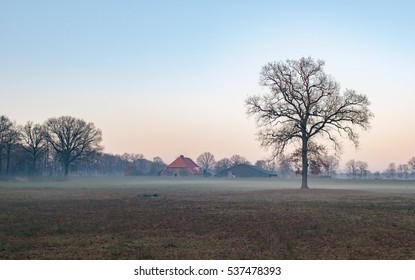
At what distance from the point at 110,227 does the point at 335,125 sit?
Answer: 4302cm

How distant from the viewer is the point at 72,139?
121 meters

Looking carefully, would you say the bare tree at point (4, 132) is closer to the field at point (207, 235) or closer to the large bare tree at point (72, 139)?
the large bare tree at point (72, 139)

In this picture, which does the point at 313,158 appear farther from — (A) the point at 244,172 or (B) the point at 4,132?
(A) the point at 244,172

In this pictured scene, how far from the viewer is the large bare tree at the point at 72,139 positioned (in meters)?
120

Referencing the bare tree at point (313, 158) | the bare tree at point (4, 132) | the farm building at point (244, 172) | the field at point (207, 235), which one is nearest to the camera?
the field at point (207, 235)

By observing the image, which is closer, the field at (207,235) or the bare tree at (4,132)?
the field at (207,235)

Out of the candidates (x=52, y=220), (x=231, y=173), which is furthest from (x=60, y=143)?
(x=52, y=220)

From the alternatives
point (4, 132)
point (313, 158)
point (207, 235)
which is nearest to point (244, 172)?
point (4, 132)

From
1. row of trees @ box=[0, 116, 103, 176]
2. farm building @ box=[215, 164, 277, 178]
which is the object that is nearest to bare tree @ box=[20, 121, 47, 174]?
row of trees @ box=[0, 116, 103, 176]

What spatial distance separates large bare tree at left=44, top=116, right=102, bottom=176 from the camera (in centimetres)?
12038

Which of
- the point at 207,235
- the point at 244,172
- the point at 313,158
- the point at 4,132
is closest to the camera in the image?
the point at 207,235

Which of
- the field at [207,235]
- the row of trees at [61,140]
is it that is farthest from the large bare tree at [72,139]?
the field at [207,235]
